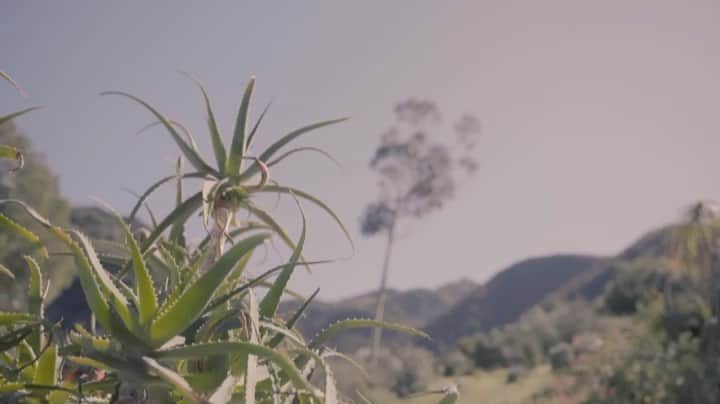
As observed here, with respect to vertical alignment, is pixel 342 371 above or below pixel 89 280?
below

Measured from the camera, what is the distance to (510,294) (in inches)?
1547

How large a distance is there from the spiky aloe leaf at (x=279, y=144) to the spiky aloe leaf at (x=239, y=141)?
0.6 inches

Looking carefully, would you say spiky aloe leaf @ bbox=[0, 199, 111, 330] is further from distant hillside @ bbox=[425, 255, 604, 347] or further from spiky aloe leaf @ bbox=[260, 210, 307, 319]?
distant hillside @ bbox=[425, 255, 604, 347]

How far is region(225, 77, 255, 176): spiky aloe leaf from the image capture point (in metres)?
0.81

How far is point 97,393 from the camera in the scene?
75cm

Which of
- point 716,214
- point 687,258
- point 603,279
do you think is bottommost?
Answer: point 603,279

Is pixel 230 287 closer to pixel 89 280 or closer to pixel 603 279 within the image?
pixel 89 280

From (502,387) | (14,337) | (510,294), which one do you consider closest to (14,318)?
(14,337)

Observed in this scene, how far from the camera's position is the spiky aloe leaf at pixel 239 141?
2.67ft

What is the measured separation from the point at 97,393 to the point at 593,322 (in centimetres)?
1607

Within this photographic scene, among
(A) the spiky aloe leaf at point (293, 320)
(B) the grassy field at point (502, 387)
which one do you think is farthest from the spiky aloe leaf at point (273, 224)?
(B) the grassy field at point (502, 387)

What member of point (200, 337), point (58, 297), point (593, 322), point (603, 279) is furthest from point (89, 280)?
point (603, 279)

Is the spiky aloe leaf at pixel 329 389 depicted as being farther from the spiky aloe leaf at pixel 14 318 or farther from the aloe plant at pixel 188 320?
the spiky aloe leaf at pixel 14 318

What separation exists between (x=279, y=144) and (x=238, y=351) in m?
0.35
